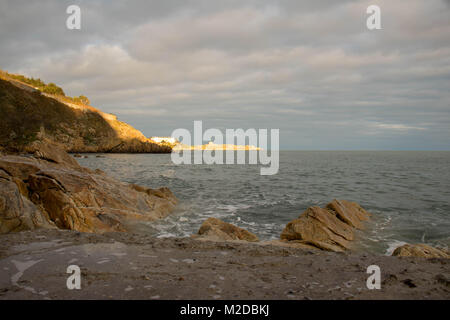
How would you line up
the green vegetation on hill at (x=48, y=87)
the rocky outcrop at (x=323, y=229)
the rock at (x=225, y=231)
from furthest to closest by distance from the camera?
the green vegetation on hill at (x=48, y=87) → the rock at (x=225, y=231) → the rocky outcrop at (x=323, y=229)

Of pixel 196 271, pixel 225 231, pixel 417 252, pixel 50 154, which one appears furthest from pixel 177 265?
pixel 50 154

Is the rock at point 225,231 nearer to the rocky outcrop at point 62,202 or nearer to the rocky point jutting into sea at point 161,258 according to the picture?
the rocky point jutting into sea at point 161,258

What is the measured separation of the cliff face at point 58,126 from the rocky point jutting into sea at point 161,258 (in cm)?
5343

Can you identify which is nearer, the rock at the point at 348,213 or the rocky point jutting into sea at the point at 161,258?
the rocky point jutting into sea at the point at 161,258

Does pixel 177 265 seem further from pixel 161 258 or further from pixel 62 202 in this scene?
pixel 62 202

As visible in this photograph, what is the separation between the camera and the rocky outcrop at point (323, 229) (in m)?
7.30

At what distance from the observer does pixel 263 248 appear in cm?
529

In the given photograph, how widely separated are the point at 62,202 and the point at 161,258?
16.9ft

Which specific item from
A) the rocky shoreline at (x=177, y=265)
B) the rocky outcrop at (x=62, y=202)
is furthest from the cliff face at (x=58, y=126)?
the rocky shoreline at (x=177, y=265)

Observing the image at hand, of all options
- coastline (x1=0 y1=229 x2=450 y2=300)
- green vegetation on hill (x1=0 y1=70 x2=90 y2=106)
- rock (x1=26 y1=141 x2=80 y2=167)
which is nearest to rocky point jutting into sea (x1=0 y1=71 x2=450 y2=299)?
coastline (x1=0 y1=229 x2=450 y2=300)

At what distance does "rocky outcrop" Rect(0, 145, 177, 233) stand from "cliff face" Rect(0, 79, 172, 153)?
170 feet
